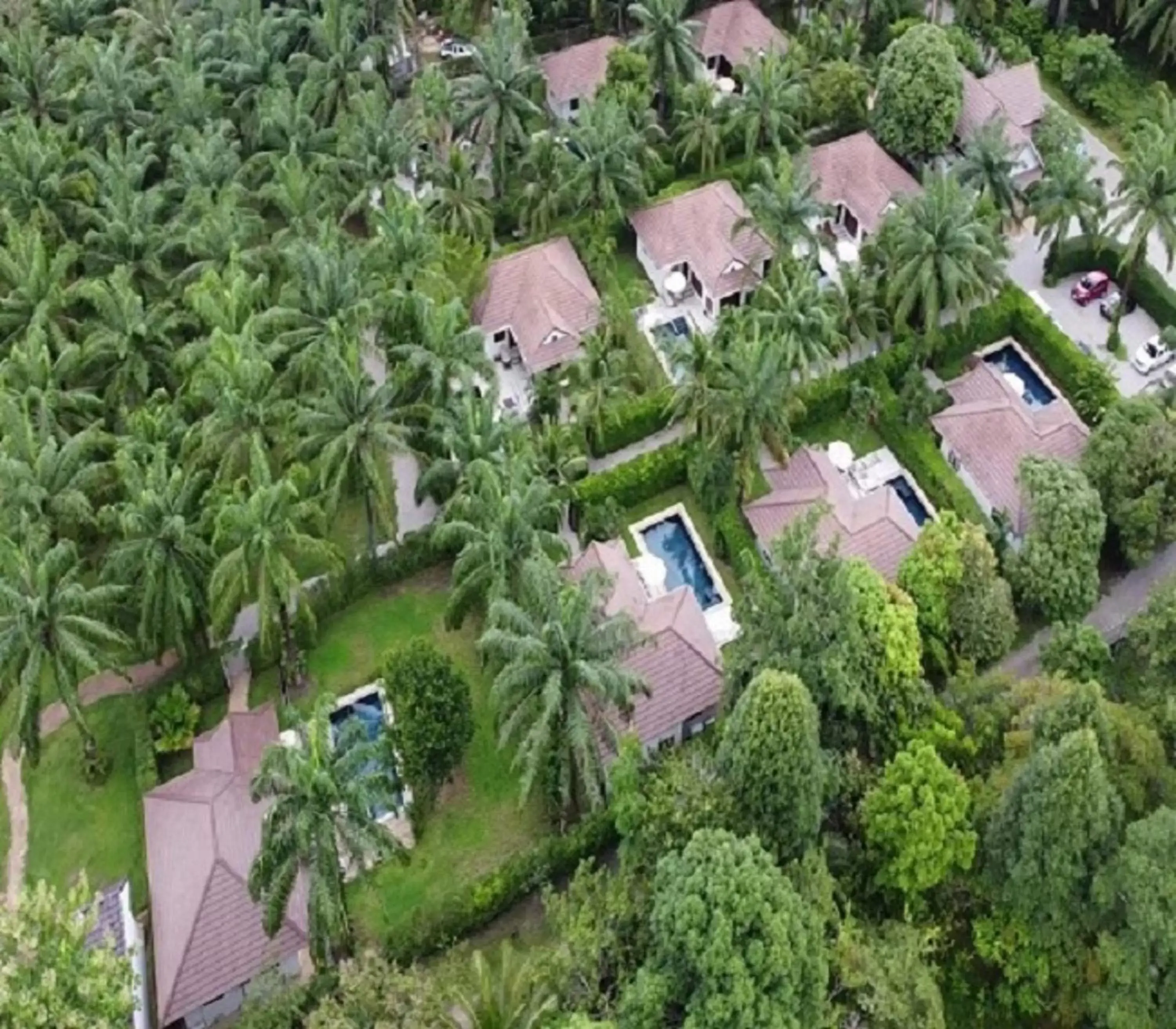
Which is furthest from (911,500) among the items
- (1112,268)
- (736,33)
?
(736,33)

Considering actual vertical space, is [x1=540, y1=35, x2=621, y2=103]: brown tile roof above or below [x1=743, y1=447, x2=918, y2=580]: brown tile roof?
above

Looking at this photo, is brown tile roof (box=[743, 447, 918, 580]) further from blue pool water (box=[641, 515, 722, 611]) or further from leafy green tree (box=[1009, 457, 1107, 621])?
leafy green tree (box=[1009, 457, 1107, 621])

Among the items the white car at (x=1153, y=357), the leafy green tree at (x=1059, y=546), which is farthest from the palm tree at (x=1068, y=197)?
the leafy green tree at (x=1059, y=546)

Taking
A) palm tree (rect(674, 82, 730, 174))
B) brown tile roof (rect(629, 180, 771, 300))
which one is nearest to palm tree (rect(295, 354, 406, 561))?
brown tile roof (rect(629, 180, 771, 300))

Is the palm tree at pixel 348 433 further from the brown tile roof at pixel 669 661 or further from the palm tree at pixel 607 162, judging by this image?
the palm tree at pixel 607 162

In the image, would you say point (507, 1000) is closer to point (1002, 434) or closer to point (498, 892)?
point (498, 892)

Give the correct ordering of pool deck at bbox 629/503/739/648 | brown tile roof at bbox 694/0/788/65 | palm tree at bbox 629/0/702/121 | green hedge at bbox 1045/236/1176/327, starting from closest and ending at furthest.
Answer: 1. pool deck at bbox 629/503/739/648
2. green hedge at bbox 1045/236/1176/327
3. palm tree at bbox 629/0/702/121
4. brown tile roof at bbox 694/0/788/65

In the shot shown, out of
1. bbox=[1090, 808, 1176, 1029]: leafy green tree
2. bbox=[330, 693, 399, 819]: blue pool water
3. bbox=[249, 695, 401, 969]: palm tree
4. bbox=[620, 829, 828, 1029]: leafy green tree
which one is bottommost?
bbox=[1090, 808, 1176, 1029]: leafy green tree
